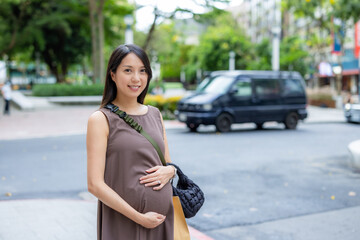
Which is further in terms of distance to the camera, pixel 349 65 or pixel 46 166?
pixel 349 65

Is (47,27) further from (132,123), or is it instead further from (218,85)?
(132,123)

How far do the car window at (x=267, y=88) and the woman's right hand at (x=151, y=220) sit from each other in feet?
44.7

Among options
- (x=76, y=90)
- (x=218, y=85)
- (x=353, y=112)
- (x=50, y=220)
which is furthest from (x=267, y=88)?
(x=76, y=90)

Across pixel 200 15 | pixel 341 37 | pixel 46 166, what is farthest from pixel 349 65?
pixel 46 166

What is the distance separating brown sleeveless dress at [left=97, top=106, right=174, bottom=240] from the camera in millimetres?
2113

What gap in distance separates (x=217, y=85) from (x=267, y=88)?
1.78m

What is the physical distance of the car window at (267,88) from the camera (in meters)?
15.5

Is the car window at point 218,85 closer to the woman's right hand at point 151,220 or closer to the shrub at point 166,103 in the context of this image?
the shrub at point 166,103

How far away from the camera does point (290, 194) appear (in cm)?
671

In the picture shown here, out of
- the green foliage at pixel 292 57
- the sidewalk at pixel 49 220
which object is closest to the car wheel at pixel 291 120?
the sidewalk at pixel 49 220

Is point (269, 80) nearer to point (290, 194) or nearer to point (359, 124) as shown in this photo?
point (359, 124)

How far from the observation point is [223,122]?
49.0 feet

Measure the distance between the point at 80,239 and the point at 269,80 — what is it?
40.2 ft

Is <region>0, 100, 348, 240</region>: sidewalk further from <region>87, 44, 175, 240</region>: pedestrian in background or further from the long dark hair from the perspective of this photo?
the long dark hair
